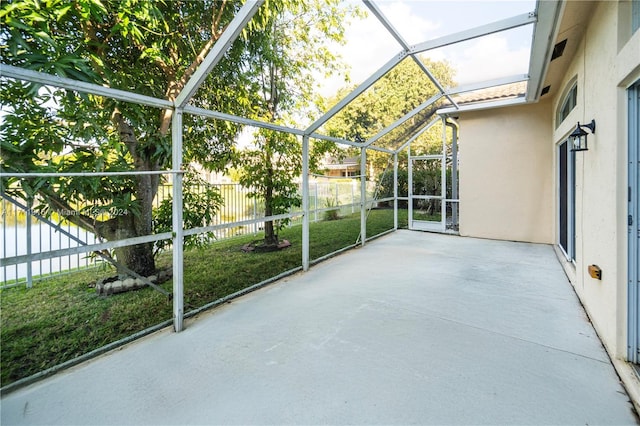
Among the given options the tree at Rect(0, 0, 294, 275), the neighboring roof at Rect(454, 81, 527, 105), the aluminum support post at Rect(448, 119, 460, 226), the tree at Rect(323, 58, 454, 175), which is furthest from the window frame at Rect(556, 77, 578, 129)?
the tree at Rect(0, 0, 294, 275)

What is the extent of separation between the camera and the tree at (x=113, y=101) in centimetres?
241

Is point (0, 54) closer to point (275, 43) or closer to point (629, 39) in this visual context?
point (275, 43)

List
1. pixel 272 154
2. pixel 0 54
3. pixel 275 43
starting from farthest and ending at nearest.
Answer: pixel 272 154
pixel 275 43
pixel 0 54

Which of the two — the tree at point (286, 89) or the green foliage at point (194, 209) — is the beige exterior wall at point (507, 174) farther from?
the green foliage at point (194, 209)

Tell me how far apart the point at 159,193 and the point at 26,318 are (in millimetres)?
1960

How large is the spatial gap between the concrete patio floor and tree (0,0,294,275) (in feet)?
5.27

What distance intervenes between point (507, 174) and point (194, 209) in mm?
6871

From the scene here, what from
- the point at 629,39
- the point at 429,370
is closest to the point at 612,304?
the point at 429,370

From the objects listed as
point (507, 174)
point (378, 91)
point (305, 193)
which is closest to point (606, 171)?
point (305, 193)

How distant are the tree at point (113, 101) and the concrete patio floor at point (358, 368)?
1606 millimetres

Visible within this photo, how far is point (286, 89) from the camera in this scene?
5996 mm

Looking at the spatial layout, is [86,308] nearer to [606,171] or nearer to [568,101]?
[606,171]

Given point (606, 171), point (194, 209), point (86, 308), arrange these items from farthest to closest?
1. point (194, 209)
2. point (86, 308)
3. point (606, 171)

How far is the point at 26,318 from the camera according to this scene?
3328mm
